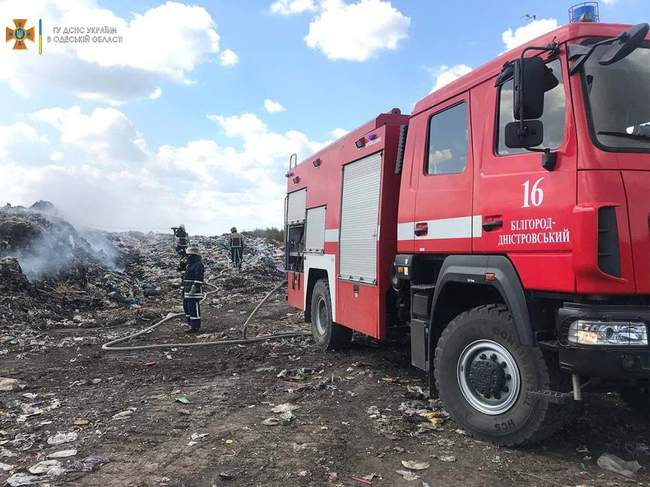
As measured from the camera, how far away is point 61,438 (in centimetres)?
428

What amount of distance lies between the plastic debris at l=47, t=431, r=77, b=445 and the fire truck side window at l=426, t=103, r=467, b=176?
3.77m

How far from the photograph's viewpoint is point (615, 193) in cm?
313

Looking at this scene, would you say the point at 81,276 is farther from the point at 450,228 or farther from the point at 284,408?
the point at 450,228

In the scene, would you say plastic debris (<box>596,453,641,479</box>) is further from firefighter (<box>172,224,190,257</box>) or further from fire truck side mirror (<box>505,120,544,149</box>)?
firefighter (<box>172,224,190,257</box>)

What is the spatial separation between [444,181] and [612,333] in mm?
1871

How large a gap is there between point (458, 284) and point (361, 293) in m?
1.87

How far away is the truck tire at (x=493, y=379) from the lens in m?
3.54

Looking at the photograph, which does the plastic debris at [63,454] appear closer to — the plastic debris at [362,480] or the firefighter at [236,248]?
the plastic debris at [362,480]

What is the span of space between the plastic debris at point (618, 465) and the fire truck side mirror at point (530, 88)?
2.32 meters

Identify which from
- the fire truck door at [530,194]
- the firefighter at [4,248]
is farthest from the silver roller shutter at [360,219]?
the firefighter at [4,248]

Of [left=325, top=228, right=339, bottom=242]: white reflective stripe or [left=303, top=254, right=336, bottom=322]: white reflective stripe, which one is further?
[left=303, top=254, right=336, bottom=322]: white reflective stripe

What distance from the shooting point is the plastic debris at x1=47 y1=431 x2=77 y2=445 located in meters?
4.20

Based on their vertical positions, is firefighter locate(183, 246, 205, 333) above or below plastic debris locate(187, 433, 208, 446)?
above

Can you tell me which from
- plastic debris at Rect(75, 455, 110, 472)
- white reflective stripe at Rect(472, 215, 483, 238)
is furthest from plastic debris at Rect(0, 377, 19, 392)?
white reflective stripe at Rect(472, 215, 483, 238)
